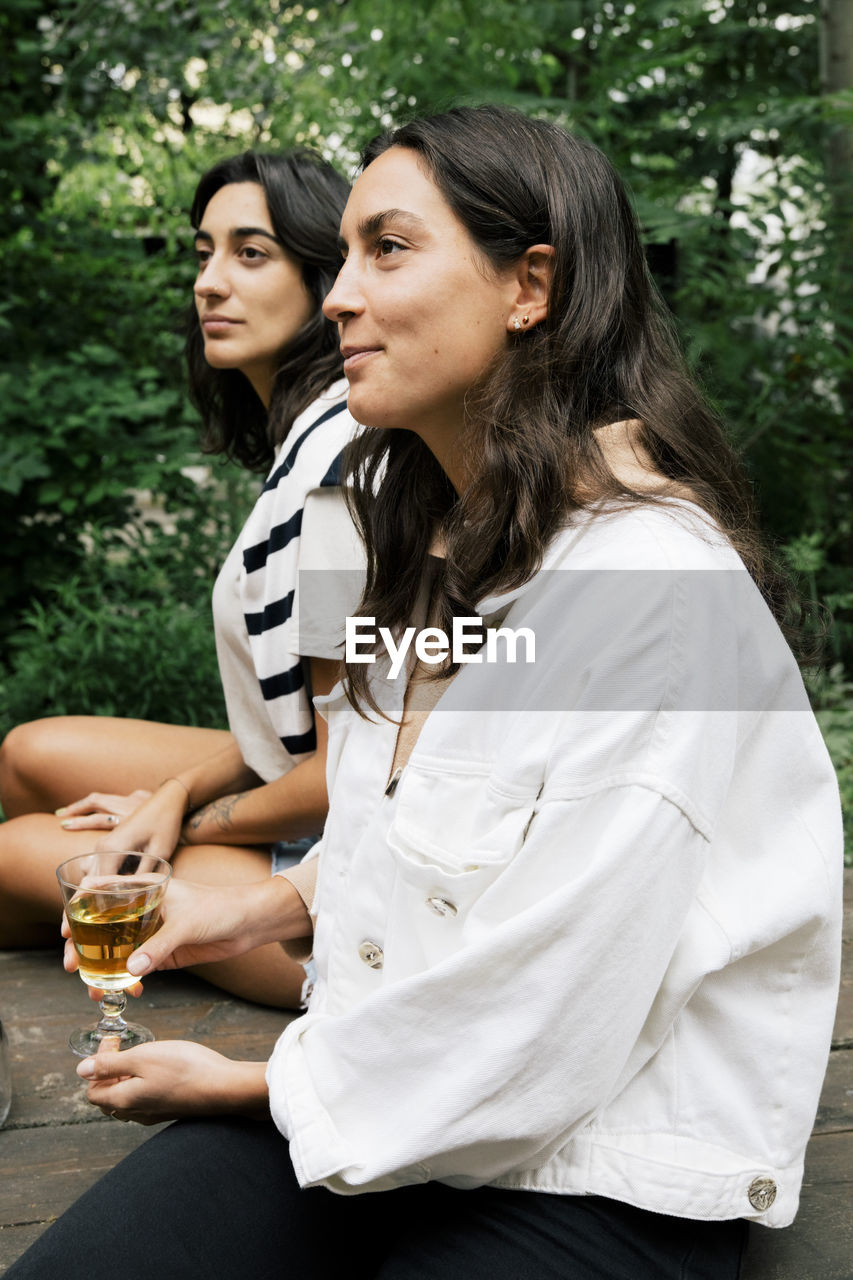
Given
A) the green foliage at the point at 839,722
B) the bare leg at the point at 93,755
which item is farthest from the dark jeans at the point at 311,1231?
the green foliage at the point at 839,722

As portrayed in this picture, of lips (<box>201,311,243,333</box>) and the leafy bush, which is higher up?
lips (<box>201,311,243,333</box>)

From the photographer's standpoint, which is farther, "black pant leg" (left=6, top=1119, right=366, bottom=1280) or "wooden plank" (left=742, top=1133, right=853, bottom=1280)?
"wooden plank" (left=742, top=1133, right=853, bottom=1280)

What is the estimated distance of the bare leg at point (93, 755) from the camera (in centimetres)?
239

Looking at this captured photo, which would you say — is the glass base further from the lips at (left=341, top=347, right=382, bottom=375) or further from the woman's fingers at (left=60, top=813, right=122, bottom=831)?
the lips at (left=341, top=347, right=382, bottom=375)

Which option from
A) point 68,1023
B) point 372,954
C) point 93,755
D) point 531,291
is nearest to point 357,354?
point 531,291

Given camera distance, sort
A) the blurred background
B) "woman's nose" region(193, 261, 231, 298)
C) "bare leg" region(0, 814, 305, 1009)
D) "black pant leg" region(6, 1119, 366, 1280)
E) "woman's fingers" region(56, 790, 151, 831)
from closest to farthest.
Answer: "black pant leg" region(6, 1119, 366, 1280)
"bare leg" region(0, 814, 305, 1009)
"woman's fingers" region(56, 790, 151, 831)
"woman's nose" region(193, 261, 231, 298)
the blurred background

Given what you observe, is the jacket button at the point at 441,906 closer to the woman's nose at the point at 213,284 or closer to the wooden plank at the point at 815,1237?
the wooden plank at the point at 815,1237

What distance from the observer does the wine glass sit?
138cm

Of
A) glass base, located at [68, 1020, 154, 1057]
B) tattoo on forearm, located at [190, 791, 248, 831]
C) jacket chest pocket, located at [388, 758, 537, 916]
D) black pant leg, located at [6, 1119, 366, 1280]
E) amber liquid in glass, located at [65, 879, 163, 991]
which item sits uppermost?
jacket chest pocket, located at [388, 758, 537, 916]

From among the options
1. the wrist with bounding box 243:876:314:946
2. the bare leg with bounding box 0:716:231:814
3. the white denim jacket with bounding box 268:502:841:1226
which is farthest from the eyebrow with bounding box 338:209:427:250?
the bare leg with bounding box 0:716:231:814

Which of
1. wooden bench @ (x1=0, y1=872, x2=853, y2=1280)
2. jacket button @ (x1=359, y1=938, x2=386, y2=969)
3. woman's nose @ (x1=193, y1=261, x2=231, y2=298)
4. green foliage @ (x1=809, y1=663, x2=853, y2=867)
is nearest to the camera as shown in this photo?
jacket button @ (x1=359, y1=938, x2=386, y2=969)

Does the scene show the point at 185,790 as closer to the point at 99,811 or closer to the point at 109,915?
the point at 99,811

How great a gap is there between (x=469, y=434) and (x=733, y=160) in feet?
17.1

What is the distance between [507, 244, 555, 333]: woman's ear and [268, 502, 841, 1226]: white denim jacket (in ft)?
0.86
